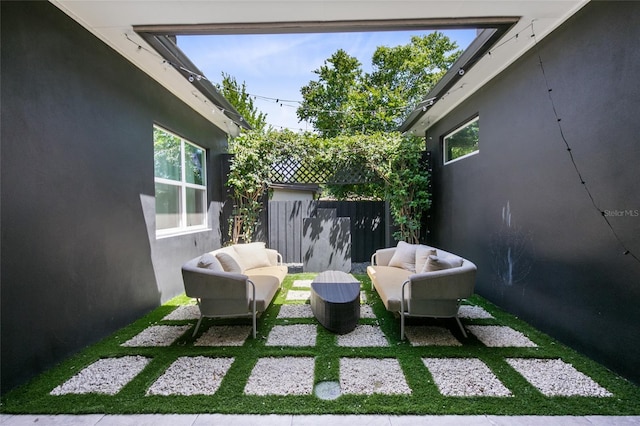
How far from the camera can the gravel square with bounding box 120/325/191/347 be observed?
2.75m

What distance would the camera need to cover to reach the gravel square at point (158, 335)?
275cm

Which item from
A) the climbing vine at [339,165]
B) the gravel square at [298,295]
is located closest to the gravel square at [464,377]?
the gravel square at [298,295]

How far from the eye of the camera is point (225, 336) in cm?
292

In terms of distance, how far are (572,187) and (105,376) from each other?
420 cm

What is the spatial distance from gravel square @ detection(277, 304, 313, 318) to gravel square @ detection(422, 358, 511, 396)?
1.49m

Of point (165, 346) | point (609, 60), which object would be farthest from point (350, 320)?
point (609, 60)

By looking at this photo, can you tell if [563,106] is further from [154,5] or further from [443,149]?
[154,5]

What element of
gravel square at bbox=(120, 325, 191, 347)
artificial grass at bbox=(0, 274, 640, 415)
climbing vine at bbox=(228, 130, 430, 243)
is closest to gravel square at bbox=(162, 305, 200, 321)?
gravel square at bbox=(120, 325, 191, 347)

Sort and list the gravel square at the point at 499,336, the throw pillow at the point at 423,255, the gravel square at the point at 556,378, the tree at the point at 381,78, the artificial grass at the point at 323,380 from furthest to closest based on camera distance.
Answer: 1. the tree at the point at 381,78
2. the throw pillow at the point at 423,255
3. the gravel square at the point at 499,336
4. the gravel square at the point at 556,378
5. the artificial grass at the point at 323,380

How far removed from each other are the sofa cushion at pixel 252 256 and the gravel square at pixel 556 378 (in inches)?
124

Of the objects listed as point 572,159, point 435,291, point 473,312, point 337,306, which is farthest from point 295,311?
point 572,159

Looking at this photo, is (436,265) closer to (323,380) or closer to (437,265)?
(437,265)

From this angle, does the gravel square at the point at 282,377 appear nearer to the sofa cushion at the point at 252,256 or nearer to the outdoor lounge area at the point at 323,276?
the outdoor lounge area at the point at 323,276

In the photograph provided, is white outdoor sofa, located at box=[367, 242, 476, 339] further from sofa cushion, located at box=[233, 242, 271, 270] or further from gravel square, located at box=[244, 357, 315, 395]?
sofa cushion, located at box=[233, 242, 271, 270]
